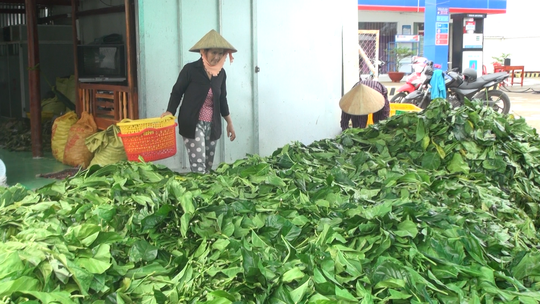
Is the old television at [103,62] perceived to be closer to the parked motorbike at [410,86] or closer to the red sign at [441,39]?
the parked motorbike at [410,86]

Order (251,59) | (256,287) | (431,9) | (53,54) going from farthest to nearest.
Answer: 1. (431,9)
2. (53,54)
3. (251,59)
4. (256,287)

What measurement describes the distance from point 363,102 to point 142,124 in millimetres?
2153

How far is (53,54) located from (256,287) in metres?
8.23

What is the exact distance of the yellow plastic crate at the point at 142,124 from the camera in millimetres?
4926

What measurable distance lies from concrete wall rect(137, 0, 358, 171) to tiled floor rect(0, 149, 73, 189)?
4.60 ft

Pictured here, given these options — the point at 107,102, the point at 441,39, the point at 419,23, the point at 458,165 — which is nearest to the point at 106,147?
the point at 107,102

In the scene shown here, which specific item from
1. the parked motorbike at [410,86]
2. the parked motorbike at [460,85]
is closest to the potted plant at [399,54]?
the parked motorbike at [410,86]

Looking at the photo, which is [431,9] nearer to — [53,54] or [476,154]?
[53,54]

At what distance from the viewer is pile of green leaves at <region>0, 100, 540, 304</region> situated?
2.23 m

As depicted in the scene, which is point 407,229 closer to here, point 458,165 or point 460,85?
point 458,165

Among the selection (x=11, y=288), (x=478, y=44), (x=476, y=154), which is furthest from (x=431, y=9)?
(x=11, y=288)

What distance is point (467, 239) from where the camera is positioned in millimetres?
2650

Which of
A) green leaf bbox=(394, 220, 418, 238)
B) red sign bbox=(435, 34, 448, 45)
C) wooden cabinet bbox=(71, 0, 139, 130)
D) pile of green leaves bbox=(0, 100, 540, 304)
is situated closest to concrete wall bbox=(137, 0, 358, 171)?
wooden cabinet bbox=(71, 0, 139, 130)

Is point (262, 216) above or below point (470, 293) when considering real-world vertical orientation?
above
